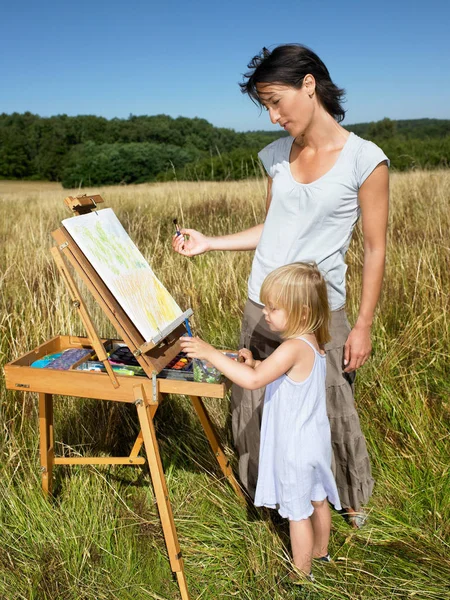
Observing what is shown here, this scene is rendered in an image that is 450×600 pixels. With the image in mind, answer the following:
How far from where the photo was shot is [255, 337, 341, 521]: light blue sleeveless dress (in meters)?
1.71

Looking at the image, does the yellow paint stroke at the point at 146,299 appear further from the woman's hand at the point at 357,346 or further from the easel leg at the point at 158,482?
the woman's hand at the point at 357,346

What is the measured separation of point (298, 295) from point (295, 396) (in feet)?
1.10

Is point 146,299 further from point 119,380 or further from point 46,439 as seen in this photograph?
point 46,439

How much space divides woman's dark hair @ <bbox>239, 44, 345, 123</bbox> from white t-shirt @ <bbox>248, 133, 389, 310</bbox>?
0.16 meters

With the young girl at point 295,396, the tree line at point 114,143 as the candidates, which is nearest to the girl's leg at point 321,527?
the young girl at point 295,396

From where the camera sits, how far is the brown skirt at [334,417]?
2.01m

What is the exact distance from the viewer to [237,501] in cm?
229

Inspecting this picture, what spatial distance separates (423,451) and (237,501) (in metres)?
0.88

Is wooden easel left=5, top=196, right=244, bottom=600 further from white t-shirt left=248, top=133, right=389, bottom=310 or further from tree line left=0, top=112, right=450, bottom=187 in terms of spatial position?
tree line left=0, top=112, right=450, bottom=187

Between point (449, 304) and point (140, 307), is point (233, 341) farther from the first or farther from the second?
point (140, 307)

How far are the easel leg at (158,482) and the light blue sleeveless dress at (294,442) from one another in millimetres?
318

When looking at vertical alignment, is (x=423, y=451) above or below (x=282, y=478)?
below

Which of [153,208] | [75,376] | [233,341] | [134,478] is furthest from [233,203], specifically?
[75,376]

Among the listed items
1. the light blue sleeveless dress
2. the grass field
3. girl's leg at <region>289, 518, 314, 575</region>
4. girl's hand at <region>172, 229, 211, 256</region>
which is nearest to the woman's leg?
the grass field
